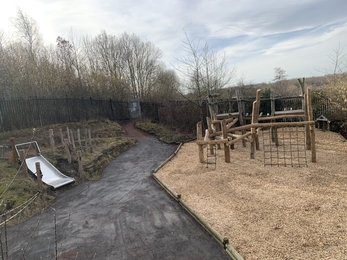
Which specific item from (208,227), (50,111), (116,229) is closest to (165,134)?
(50,111)

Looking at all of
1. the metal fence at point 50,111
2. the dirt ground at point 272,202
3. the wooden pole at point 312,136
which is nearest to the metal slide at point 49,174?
the dirt ground at point 272,202

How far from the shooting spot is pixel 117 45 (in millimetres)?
27234

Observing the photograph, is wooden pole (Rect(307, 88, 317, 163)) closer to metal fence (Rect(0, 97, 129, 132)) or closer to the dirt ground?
the dirt ground

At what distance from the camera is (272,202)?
199 inches

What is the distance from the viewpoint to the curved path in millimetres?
3830

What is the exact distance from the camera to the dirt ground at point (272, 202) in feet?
11.7

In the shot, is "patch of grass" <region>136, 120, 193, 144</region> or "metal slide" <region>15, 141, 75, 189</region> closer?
"metal slide" <region>15, 141, 75, 189</region>

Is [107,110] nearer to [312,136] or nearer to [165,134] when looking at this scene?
[165,134]

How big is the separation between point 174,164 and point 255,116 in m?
3.47

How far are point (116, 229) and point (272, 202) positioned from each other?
323 cm

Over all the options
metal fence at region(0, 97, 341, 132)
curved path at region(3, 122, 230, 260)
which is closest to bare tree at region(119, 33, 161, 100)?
metal fence at region(0, 97, 341, 132)

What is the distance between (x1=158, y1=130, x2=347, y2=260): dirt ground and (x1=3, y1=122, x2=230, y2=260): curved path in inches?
20.8

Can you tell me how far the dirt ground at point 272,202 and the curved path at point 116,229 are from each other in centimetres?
53

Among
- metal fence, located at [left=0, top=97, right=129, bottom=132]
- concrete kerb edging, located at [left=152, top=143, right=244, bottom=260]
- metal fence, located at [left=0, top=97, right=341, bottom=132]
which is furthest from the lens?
metal fence, located at [left=0, top=97, right=341, bottom=132]
